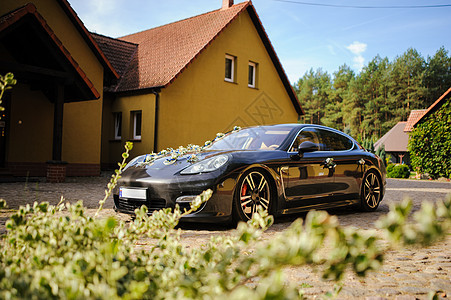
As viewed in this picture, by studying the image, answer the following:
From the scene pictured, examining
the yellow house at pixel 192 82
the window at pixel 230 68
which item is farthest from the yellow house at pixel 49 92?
the window at pixel 230 68

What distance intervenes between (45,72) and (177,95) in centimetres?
604

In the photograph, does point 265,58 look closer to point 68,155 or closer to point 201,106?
point 201,106

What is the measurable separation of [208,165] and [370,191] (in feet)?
10.6

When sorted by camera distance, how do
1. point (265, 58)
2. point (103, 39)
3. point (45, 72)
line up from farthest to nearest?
point (265, 58), point (103, 39), point (45, 72)

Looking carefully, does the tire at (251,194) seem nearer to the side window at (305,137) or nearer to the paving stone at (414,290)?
the side window at (305,137)

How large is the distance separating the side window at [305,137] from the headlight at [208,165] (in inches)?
47.7

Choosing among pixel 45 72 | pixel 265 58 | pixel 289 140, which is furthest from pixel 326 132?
pixel 265 58

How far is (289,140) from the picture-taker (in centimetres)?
554

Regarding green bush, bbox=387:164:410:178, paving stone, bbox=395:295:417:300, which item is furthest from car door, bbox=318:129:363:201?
green bush, bbox=387:164:410:178

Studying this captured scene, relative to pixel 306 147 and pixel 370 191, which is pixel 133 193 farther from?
pixel 370 191

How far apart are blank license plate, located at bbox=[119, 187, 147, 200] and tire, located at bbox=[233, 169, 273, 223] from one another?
1095 millimetres

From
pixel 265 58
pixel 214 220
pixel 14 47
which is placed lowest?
pixel 214 220

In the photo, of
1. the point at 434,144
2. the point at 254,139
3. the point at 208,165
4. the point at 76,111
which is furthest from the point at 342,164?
the point at 434,144

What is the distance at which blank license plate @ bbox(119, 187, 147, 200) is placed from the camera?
4707mm
